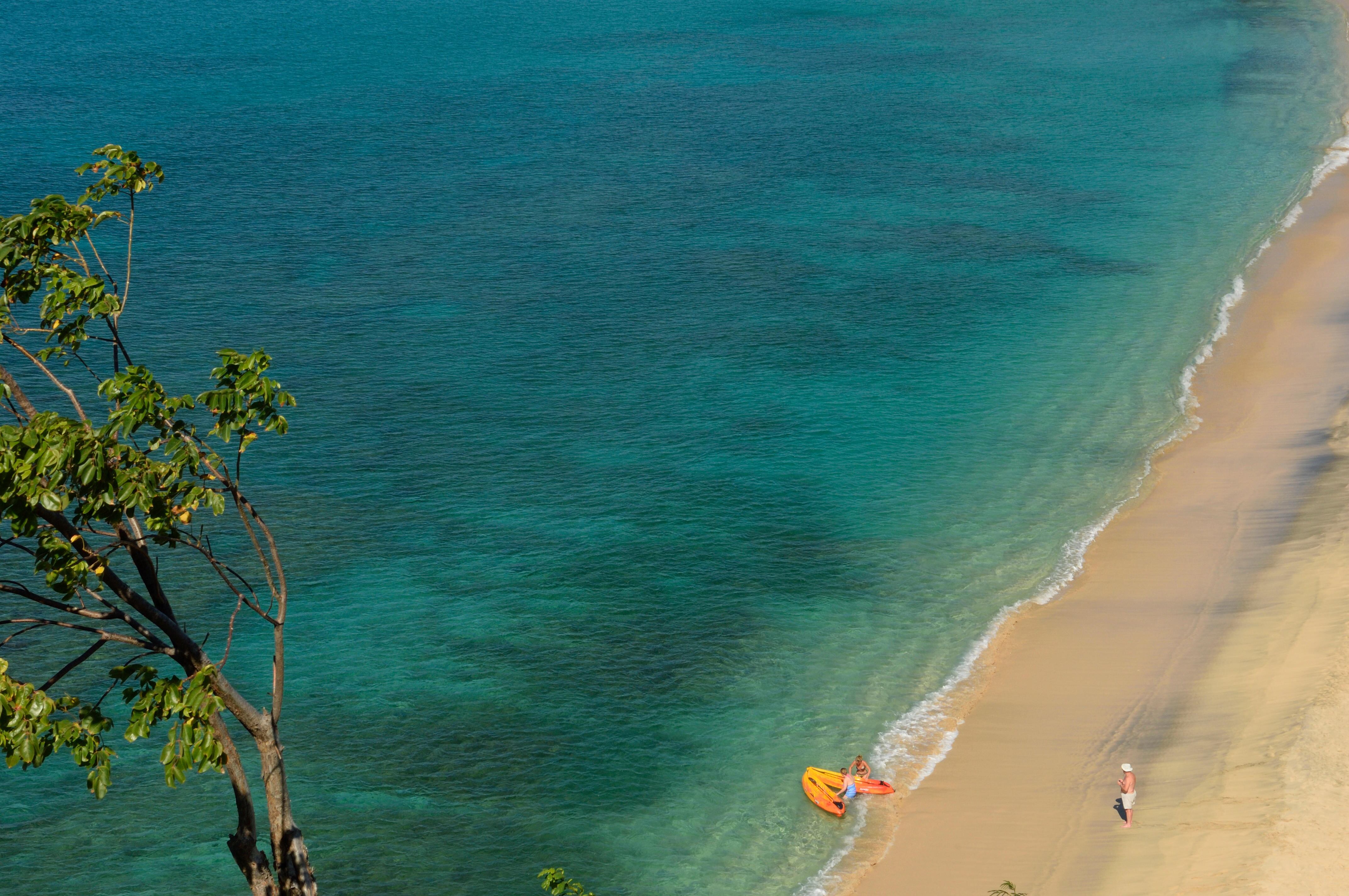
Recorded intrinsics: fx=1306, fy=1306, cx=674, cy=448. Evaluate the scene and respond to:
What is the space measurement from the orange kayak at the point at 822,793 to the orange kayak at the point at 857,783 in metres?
0.01

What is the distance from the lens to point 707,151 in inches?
3108

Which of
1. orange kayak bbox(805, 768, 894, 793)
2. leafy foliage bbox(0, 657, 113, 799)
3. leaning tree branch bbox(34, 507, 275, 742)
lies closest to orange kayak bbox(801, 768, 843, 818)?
orange kayak bbox(805, 768, 894, 793)

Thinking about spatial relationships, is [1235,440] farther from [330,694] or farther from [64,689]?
[64,689]

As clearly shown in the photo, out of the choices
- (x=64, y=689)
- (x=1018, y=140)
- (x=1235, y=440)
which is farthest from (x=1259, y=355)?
(x=64, y=689)

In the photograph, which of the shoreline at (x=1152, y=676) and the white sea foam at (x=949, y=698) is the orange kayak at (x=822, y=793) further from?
the shoreline at (x=1152, y=676)

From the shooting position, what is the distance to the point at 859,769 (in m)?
30.0

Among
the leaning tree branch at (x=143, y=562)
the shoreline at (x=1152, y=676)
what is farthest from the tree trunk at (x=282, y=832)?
the shoreline at (x=1152, y=676)

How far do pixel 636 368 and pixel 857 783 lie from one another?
25736mm

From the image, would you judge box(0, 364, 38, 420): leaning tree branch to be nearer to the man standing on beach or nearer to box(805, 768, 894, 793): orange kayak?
box(805, 768, 894, 793): orange kayak

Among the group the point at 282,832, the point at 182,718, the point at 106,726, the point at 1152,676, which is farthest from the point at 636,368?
the point at 182,718

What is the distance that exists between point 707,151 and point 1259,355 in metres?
36.4

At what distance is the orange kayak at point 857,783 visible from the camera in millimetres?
29688

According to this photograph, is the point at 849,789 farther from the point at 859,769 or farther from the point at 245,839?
the point at 245,839

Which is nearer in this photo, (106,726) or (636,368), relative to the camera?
(106,726)
